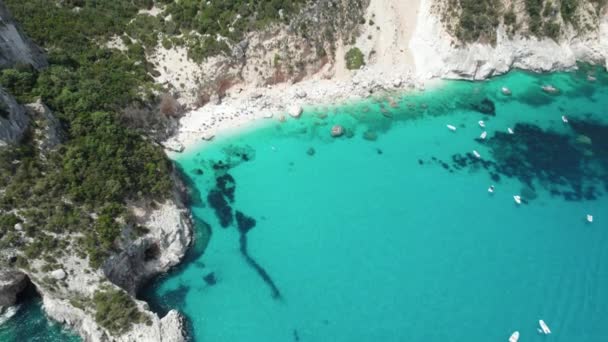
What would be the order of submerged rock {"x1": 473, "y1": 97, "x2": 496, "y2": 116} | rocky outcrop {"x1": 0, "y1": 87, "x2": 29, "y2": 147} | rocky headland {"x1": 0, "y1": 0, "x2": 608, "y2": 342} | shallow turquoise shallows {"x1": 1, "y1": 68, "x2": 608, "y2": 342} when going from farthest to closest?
submerged rock {"x1": 473, "y1": 97, "x2": 496, "y2": 116} → rocky outcrop {"x1": 0, "y1": 87, "x2": 29, "y2": 147} → shallow turquoise shallows {"x1": 1, "y1": 68, "x2": 608, "y2": 342} → rocky headland {"x1": 0, "y1": 0, "x2": 608, "y2": 342}

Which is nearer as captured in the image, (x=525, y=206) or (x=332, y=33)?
(x=525, y=206)

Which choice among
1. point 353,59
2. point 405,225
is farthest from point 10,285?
point 353,59

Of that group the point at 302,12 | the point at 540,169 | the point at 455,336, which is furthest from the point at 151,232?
the point at 540,169

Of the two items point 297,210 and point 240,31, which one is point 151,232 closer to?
point 297,210

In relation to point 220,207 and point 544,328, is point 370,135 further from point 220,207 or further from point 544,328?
point 544,328

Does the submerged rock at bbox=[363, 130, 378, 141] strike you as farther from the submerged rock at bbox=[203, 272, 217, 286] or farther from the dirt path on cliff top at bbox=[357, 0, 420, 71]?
the submerged rock at bbox=[203, 272, 217, 286]

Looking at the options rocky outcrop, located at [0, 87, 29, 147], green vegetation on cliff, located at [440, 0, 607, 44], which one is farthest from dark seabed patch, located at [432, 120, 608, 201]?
rocky outcrop, located at [0, 87, 29, 147]

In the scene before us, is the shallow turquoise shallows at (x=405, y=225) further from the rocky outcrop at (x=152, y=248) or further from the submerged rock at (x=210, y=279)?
the rocky outcrop at (x=152, y=248)
